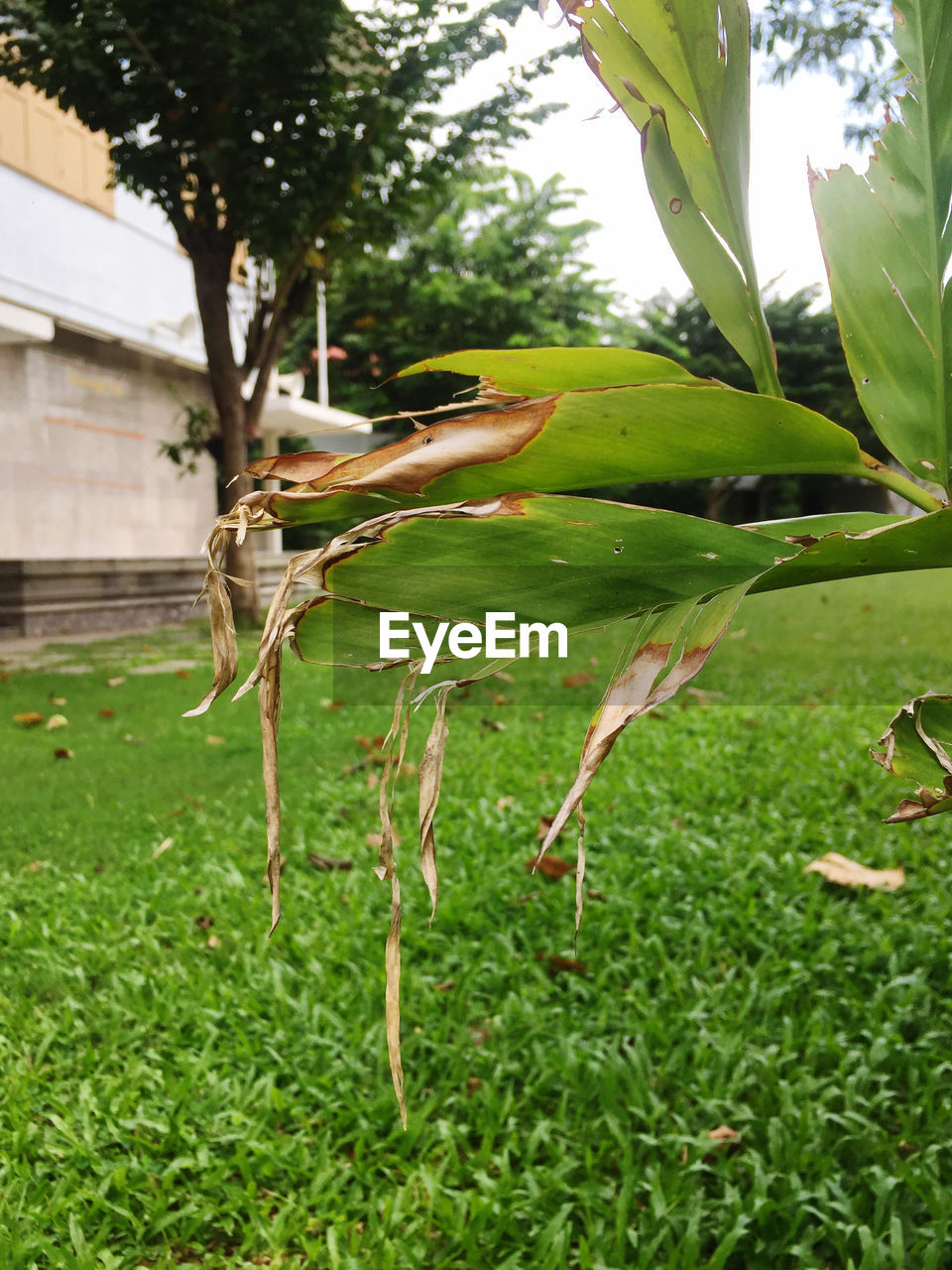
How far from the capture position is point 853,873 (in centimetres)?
194

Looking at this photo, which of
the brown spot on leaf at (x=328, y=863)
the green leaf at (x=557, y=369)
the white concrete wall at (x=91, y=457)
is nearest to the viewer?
the green leaf at (x=557, y=369)

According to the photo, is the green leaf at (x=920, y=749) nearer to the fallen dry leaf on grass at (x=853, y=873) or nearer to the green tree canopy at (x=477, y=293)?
the fallen dry leaf on grass at (x=853, y=873)

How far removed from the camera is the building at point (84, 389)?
269 inches

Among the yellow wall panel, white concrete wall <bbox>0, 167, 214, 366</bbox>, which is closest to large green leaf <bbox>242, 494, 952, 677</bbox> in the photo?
white concrete wall <bbox>0, 167, 214, 366</bbox>

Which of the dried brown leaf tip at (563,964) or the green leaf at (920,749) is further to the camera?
the dried brown leaf tip at (563,964)

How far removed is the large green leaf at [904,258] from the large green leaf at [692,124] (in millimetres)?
50

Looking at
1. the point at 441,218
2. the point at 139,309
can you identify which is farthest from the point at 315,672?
the point at 441,218

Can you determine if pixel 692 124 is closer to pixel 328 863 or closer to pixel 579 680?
pixel 328 863

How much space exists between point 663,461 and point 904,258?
7.3 inches

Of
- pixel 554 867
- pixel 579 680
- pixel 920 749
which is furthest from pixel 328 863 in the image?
pixel 579 680

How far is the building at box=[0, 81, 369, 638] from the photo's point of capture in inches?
269

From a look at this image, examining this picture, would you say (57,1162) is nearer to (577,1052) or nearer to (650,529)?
(577,1052)

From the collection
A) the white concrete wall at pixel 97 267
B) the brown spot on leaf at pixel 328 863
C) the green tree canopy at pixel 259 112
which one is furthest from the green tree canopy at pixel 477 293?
the brown spot on leaf at pixel 328 863

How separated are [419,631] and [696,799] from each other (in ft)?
7.03
